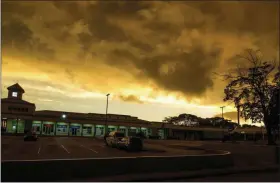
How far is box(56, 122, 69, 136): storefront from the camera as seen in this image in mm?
85525

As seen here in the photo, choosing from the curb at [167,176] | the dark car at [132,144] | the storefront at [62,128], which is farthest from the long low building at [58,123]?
the curb at [167,176]

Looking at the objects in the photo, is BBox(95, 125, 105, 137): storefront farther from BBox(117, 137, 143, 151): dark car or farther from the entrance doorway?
BBox(117, 137, 143, 151): dark car

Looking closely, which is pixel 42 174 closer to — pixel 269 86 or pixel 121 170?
pixel 121 170

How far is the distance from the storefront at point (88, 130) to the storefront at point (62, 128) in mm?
5179

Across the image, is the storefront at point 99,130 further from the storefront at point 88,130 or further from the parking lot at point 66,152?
the parking lot at point 66,152

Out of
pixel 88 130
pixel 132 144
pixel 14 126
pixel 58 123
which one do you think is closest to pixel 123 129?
pixel 88 130

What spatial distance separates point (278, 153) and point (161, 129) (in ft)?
284

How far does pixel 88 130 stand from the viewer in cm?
9106

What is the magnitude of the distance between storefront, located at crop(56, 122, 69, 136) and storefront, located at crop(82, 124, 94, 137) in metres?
5.18

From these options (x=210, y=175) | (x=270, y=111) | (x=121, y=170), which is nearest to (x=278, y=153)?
(x=210, y=175)

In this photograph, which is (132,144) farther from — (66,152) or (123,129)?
(123,129)

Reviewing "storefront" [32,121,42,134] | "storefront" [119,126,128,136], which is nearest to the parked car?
"storefront" [32,121,42,134]

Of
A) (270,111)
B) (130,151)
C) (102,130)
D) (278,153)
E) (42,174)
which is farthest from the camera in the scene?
(102,130)

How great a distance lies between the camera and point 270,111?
3488 centimetres
